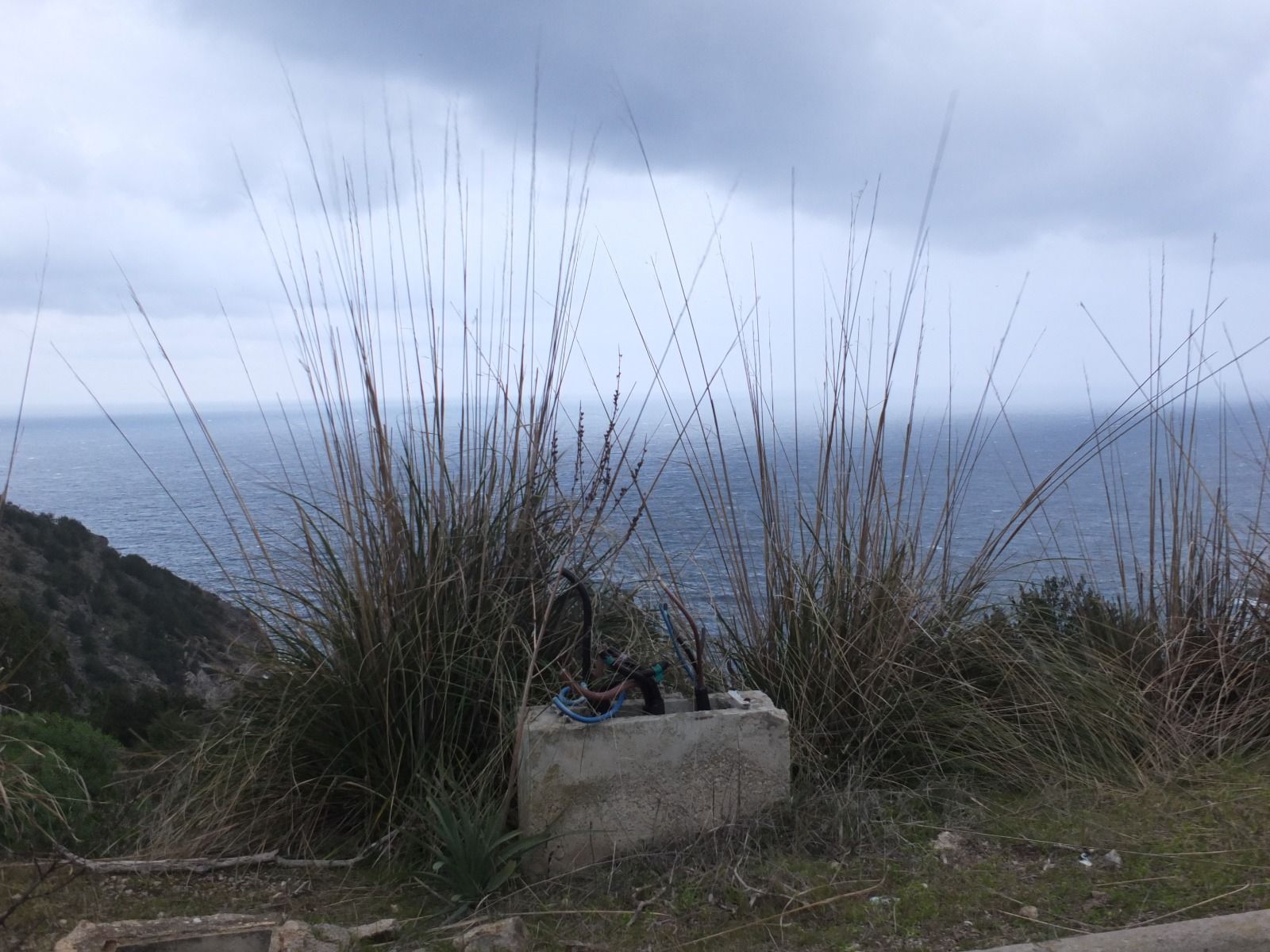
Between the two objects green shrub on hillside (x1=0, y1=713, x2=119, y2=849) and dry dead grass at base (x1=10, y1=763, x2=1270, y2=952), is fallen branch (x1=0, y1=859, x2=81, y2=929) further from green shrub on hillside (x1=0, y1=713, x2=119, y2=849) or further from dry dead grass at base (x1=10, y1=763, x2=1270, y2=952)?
green shrub on hillside (x1=0, y1=713, x2=119, y2=849)

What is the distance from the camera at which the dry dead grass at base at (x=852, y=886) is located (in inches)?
90.6

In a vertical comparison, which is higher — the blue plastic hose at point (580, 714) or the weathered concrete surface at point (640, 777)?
the blue plastic hose at point (580, 714)

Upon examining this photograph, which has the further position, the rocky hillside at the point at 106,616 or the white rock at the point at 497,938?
the rocky hillside at the point at 106,616

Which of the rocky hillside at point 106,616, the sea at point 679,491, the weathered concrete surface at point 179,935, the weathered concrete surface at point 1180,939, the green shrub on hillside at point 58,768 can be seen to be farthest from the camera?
the rocky hillside at point 106,616

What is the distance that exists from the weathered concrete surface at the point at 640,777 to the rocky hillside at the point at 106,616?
3.62 meters

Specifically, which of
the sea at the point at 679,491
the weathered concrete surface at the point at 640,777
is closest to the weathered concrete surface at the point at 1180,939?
the weathered concrete surface at the point at 640,777

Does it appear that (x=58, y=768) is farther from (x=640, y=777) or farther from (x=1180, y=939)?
(x=1180, y=939)

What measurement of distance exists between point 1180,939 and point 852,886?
75cm

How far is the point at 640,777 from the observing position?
8.61 ft

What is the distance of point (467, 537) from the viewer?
301 centimetres

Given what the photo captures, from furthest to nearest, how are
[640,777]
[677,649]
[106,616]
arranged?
[106,616]
[677,649]
[640,777]

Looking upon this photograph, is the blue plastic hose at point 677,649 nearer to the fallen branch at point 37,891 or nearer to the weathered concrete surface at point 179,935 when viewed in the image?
the weathered concrete surface at point 179,935

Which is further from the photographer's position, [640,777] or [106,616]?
[106,616]

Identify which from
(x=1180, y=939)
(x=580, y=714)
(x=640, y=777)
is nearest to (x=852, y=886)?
(x=640, y=777)
